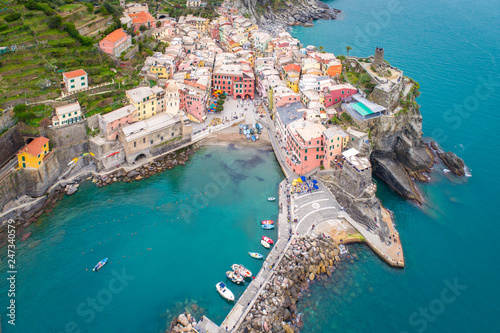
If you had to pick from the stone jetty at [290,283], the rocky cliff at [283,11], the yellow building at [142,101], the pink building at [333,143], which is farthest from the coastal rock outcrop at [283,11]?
the stone jetty at [290,283]

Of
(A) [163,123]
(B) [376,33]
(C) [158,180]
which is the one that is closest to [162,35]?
(A) [163,123]

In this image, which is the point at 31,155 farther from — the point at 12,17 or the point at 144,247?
the point at 12,17

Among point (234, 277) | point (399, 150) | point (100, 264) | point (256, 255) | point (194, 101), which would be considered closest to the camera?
point (234, 277)

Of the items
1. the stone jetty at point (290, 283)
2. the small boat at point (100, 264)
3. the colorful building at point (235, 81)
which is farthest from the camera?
the colorful building at point (235, 81)

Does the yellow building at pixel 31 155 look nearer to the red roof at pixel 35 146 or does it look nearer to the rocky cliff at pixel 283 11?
the red roof at pixel 35 146

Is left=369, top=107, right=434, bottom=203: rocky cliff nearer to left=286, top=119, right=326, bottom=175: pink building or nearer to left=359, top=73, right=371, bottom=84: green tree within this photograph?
left=359, top=73, right=371, bottom=84: green tree

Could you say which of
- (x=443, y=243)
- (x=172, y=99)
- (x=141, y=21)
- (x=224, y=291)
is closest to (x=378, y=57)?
(x=443, y=243)
